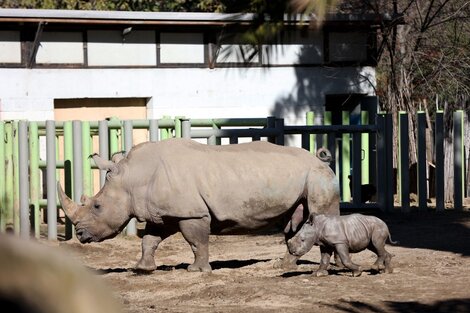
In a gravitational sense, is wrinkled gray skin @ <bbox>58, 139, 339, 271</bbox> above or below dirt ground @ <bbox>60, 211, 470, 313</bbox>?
above

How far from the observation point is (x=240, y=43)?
64.1 feet

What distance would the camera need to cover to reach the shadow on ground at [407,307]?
6.98 meters

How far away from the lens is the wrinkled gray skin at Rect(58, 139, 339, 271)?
9281 millimetres

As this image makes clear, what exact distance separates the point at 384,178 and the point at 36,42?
639cm

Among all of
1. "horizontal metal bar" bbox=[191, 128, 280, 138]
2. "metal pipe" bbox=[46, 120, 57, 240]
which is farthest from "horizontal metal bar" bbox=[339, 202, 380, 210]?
"metal pipe" bbox=[46, 120, 57, 240]

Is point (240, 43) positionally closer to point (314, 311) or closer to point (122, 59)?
point (122, 59)

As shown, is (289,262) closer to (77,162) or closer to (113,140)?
(77,162)

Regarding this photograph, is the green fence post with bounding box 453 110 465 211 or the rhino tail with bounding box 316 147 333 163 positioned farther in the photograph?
the green fence post with bounding box 453 110 465 211

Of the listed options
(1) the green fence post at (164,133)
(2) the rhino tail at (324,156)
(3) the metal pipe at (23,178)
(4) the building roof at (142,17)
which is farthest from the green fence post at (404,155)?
(3) the metal pipe at (23,178)

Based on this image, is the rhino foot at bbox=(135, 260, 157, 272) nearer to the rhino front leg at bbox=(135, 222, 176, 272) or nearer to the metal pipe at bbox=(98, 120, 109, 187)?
the rhino front leg at bbox=(135, 222, 176, 272)

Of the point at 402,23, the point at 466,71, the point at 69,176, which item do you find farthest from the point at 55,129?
the point at 466,71

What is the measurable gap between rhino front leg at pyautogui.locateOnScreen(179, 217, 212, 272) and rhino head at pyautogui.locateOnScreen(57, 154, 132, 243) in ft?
1.85

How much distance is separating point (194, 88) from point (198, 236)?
10156 millimetres

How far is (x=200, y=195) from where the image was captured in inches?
367
